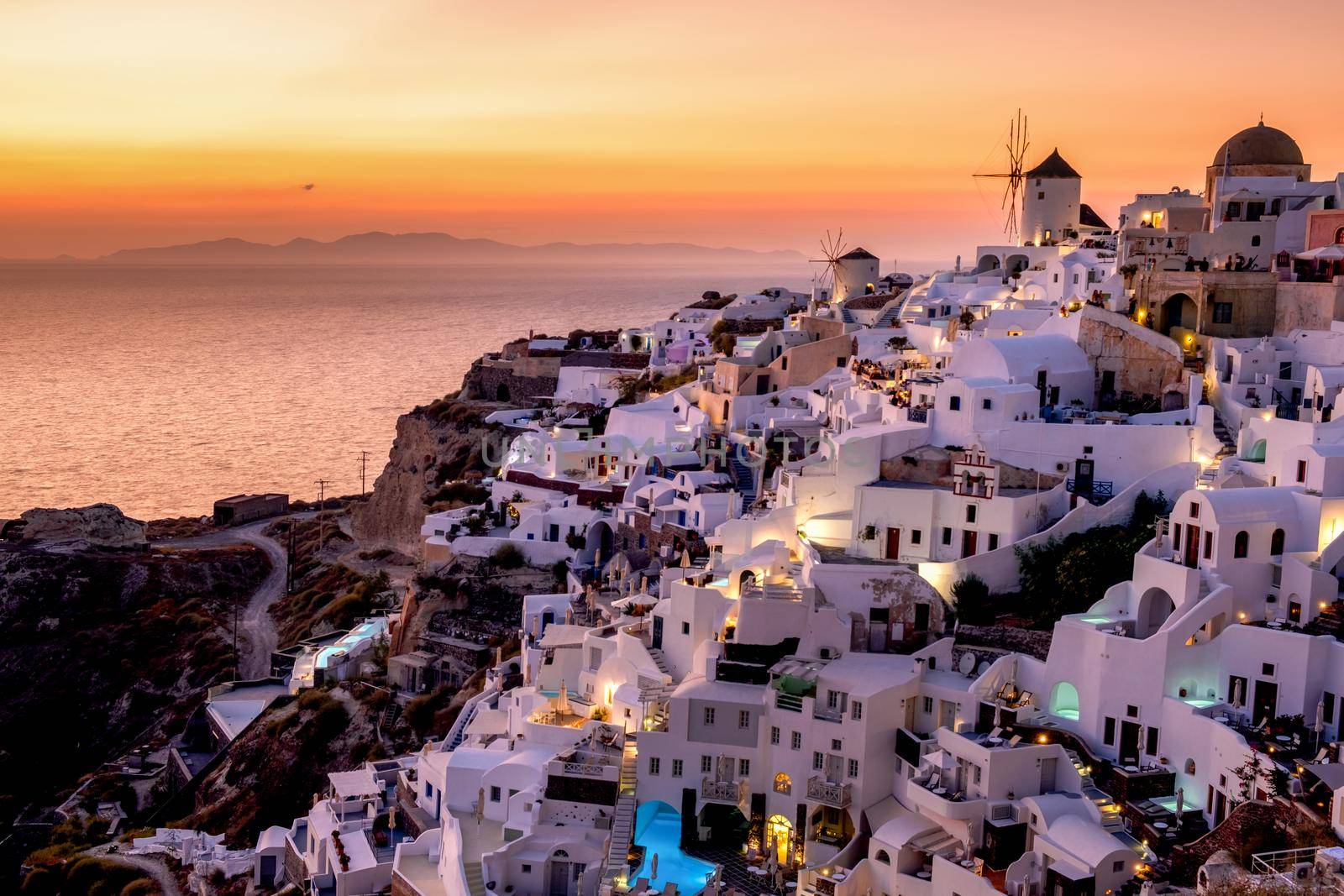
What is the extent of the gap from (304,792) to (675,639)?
1019 cm

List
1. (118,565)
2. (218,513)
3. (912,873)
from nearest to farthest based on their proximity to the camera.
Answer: (912,873)
(118,565)
(218,513)

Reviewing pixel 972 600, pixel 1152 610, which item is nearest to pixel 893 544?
pixel 972 600

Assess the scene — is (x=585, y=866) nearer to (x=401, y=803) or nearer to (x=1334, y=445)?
(x=401, y=803)

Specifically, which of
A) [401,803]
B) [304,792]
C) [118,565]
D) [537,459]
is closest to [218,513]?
[118,565]

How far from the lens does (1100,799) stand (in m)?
18.0

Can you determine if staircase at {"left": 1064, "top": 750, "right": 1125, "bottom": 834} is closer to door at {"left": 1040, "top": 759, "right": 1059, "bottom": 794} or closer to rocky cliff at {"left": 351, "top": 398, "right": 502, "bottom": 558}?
door at {"left": 1040, "top": 759, "right": 1059, "bottom": 794}

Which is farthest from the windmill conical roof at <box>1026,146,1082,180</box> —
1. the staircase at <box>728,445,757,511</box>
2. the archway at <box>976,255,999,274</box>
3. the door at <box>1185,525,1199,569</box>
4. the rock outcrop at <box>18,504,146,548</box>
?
the rock outcrop at <box>18,504,146,548</box>

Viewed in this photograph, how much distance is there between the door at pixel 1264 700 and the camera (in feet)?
60.0

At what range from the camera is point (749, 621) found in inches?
880

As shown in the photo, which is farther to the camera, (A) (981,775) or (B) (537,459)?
(B) (537,459)

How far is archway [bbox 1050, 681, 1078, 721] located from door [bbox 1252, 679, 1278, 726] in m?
2.55

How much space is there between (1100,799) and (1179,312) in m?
13.0

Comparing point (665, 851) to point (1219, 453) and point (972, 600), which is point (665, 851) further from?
point (1219, 453)

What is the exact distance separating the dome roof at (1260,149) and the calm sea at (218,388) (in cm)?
4882
